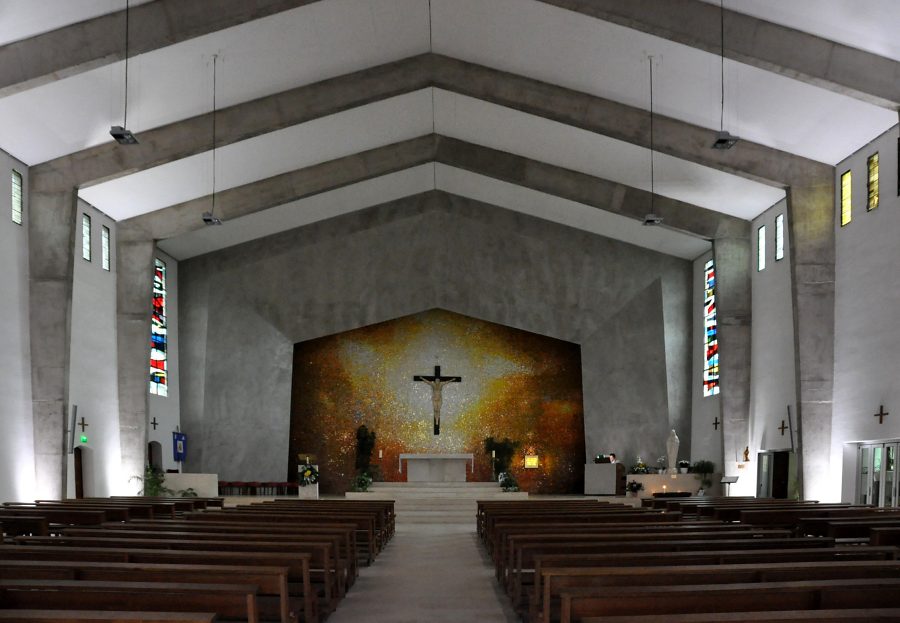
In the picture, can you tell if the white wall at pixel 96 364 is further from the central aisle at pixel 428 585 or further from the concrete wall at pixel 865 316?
the concrete wall at pixel 865 316

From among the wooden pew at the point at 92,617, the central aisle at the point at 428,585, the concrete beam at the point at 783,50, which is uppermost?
the concrete beam at the point at 783,50

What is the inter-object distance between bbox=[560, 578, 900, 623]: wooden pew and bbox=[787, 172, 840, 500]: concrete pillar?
502 inches

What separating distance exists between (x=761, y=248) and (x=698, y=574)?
16.0 m

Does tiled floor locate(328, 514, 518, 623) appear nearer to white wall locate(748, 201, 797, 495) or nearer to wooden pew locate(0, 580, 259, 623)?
wooden pew locate(0, 580, 259, 623)

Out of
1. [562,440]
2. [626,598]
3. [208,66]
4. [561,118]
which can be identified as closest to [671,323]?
[562,440]

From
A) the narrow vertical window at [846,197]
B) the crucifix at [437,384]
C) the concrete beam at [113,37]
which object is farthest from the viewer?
the crucifix at [437,384]

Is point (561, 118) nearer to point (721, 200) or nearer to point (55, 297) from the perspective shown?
point (721, 200)

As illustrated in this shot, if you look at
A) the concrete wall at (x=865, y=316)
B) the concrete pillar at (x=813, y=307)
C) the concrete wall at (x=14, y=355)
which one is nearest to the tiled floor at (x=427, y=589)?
the concrete wall at (x=14, y=355)

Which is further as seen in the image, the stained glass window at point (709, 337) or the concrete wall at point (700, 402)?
the stained glass window at point (709, 337)

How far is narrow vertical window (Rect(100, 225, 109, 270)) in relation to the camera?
1897 cm

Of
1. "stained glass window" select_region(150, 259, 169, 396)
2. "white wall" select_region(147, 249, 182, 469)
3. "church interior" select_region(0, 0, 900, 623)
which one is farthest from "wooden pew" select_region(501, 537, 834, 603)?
"stained glass window" select_region(150, 259, 169, 396)

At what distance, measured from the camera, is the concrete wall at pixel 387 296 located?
23.1 m

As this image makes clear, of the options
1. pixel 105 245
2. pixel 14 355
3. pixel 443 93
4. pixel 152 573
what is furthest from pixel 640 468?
pixel 152 573

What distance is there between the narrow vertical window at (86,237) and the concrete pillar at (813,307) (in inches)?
521
